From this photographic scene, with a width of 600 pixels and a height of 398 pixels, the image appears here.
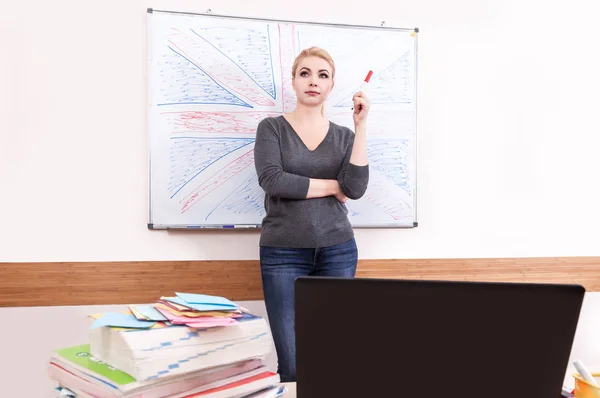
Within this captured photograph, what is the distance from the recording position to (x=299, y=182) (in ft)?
6.39

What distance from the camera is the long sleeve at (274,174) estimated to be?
194 cm

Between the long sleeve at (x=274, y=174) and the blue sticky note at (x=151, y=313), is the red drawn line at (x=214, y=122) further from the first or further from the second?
the blue sticky note at (x=151, y=313)

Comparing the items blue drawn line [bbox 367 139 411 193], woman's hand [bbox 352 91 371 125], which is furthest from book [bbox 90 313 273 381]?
blue drawn line [bbox 367 139 411 193]

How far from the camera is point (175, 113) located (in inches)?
91.7

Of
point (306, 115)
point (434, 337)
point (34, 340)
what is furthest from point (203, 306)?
point (34, 340)

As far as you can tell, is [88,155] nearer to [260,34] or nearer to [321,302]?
[260,34]

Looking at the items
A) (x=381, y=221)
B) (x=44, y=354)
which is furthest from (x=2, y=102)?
(x=381, y=221)

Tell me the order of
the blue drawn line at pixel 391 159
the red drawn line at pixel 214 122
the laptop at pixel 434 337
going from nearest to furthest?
the laptop at pixel 434 337 → the red drawn line at pixel 214 122 → the blue drawn line at pixel 391 159

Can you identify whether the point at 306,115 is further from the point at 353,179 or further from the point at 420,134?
the point at 420,134

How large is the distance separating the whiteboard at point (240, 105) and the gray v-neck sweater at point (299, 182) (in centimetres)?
36

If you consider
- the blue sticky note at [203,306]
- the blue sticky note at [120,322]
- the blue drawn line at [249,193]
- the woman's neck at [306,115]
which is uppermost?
the woman's neck at [306,115]

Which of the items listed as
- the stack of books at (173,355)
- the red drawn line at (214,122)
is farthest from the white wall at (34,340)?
the stack of books at (173,355)

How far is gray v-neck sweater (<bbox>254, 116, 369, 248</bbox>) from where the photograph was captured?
77.2 inches

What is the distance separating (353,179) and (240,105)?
721 mm
